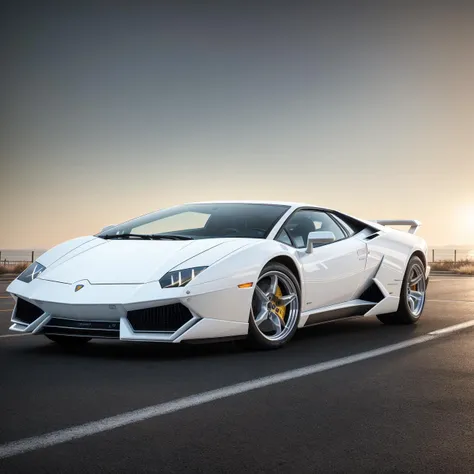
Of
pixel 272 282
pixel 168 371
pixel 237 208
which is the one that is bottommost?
pixel 168 371

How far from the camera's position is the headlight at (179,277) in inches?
225

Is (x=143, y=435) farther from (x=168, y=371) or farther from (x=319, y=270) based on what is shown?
(x=319, y=270)

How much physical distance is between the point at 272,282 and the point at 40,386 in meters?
2.36

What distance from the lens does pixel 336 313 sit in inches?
289

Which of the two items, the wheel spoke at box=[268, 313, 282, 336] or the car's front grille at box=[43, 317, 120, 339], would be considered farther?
the wheel spoke at box=[268, 313, 282, 336]

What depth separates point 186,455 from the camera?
3.23m

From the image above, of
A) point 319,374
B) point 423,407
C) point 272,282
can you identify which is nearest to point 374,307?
point 272,282

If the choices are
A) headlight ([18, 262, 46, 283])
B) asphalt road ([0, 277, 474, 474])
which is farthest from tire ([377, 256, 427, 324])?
headlight ([18, 262, 46, 283])

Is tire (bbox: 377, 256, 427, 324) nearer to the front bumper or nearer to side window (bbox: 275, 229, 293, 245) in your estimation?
side window (bbox: 275, 229, 293, 245)

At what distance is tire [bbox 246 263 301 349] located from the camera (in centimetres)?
628

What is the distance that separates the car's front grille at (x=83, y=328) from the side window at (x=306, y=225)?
2.04m

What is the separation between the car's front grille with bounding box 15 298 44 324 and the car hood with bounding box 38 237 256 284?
25 cm

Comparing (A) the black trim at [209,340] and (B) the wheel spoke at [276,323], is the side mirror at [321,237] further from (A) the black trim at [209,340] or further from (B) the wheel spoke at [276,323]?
(A) the black trim at [209,340]

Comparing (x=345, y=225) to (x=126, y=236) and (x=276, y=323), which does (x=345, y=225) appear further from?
(x=126, y=236)
